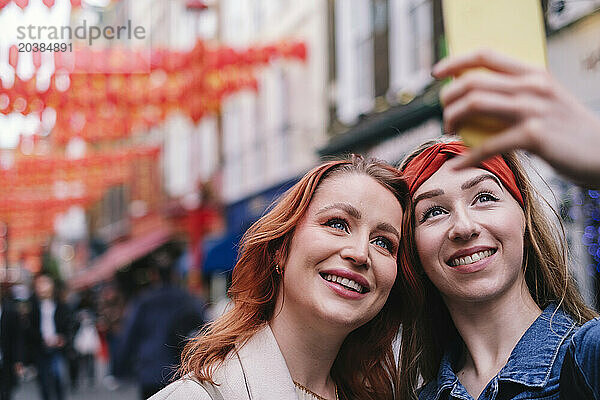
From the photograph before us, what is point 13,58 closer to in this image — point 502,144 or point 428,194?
point 428,194

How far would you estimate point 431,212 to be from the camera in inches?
87.0

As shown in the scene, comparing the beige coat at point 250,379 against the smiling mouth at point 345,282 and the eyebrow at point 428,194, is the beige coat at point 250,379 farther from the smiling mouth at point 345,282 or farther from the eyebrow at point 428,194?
the eyebrow at point 428,194

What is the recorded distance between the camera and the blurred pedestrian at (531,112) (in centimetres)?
105

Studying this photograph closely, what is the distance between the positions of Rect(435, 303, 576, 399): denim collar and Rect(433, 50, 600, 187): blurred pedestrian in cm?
93

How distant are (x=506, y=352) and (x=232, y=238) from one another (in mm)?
12487

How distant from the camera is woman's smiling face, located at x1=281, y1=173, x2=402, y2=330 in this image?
79.6 inches

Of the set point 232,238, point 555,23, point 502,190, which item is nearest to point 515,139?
point 502,190

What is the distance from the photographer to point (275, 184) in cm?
1517

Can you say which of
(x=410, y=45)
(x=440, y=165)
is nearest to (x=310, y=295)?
(x=440, y=165)

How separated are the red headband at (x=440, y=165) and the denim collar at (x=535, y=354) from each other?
338 mm

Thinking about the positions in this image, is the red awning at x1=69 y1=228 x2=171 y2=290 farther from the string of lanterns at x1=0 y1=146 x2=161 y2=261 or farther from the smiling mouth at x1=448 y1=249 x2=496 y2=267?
the smiling mouth at x1=448 y1=249 x2=496 y2=267

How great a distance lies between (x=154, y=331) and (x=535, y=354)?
483cm

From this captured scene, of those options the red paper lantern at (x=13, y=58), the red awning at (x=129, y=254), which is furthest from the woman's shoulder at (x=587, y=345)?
the red awning at (x=129, y=254)

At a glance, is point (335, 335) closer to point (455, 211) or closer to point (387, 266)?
point (387, 266)
